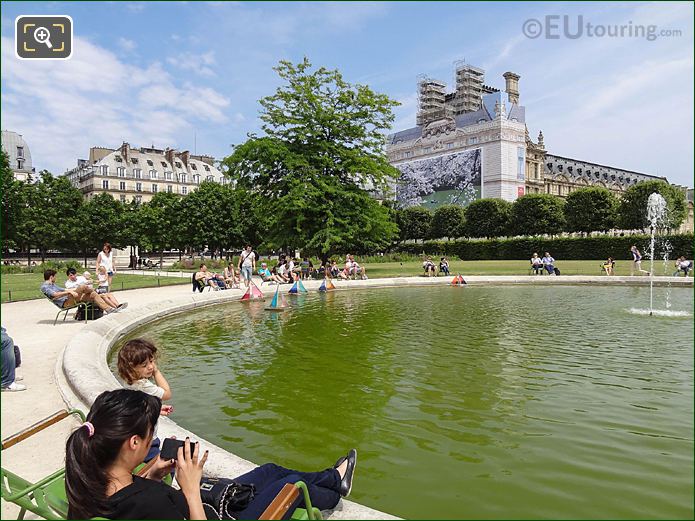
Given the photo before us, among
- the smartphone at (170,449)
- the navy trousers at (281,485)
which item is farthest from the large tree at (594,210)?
the smartphone at (170,449)

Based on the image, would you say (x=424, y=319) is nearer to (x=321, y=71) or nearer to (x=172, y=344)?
(x=172, y=344)

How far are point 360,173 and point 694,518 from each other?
2922cm

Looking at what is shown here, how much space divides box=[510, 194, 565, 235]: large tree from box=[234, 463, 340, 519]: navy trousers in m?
73.3

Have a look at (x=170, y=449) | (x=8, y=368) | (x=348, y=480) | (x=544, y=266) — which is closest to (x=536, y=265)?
(x=544, y=266)

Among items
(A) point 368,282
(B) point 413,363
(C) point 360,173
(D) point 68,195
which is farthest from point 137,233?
(B) point 413,363

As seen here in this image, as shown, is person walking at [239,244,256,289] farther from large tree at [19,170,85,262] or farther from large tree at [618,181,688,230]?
large tree at [618,181,688,230]

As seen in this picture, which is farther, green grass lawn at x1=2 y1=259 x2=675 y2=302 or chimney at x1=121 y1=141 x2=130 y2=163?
chimney at x1=121 y1=141 x2=130 y2=163

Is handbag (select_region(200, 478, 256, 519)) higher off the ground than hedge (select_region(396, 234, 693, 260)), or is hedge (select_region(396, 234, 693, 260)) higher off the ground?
hedge (select_region(396, 234, 693, 260))

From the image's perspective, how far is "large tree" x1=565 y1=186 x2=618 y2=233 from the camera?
2726 inches

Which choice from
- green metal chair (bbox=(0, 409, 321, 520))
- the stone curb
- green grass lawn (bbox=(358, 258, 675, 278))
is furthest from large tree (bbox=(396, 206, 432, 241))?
green metal chair (bbox=(0, 409, 321, 520))

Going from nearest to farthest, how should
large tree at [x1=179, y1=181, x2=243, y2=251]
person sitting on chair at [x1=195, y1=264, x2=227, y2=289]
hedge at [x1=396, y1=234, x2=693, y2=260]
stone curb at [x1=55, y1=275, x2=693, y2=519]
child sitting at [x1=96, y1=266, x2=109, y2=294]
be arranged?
stone curb at [x1=55, y1=275, x2=693, y2=519] → child sitting at [x1=96, y1=266, x2=109, y2=294] → person sitting on chair at [x1=195, y1=264, x2=227, y2=289] → hedge at [x1=396, y1=234, x2=693, y2=260] → large tree at [x1=179, y1=181, x2=243, y2=251]

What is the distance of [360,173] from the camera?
3209cm

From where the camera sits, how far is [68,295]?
1222cm

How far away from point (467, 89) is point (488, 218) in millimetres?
63562
